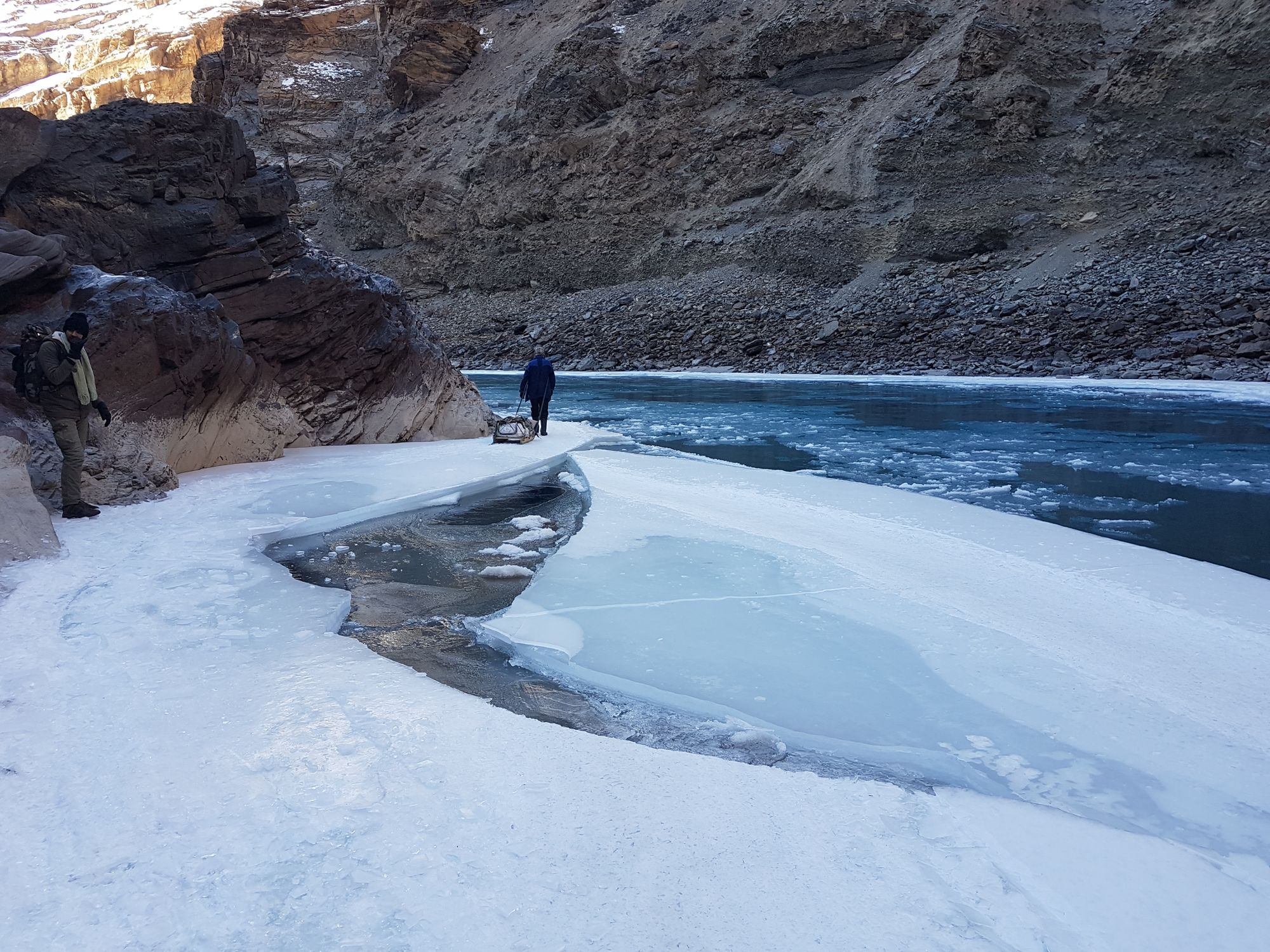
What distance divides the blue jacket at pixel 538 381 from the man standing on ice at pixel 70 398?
18.7 feet

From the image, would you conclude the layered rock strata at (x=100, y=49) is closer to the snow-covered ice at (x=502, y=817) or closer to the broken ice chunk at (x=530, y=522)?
the broken ice chunk at (x=530, y=522)

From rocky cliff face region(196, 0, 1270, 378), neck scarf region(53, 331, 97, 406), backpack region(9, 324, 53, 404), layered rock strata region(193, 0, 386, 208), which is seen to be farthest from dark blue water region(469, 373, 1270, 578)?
layered rock strata region(193, 0, 386, 208)

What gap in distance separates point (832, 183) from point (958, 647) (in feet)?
98.1

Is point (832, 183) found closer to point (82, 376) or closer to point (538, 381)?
point (538, 381)

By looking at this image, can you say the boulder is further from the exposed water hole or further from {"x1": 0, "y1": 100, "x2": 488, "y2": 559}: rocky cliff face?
the exposed water hole

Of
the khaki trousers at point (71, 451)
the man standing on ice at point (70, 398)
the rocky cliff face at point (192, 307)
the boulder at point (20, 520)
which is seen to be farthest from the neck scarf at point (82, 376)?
the rocky cliff face at point (192, 307)

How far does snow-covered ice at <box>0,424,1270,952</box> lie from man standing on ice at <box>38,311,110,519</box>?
7.10 feet

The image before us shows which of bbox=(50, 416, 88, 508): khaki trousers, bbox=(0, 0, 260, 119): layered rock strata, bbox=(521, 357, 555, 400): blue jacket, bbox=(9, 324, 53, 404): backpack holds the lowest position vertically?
bbox=(50, 416, 88, 508): khaki trousers

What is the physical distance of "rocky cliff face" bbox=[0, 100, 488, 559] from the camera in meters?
7.17

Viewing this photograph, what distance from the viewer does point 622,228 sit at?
36.4 metres

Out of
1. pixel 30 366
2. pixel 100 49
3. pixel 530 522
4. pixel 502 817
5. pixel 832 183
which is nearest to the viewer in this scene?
pixel 502 817

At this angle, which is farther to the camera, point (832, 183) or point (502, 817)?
point (832, 183)

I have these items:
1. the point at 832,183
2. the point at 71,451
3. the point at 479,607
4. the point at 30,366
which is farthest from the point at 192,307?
the point at 832,183

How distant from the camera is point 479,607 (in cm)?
449
